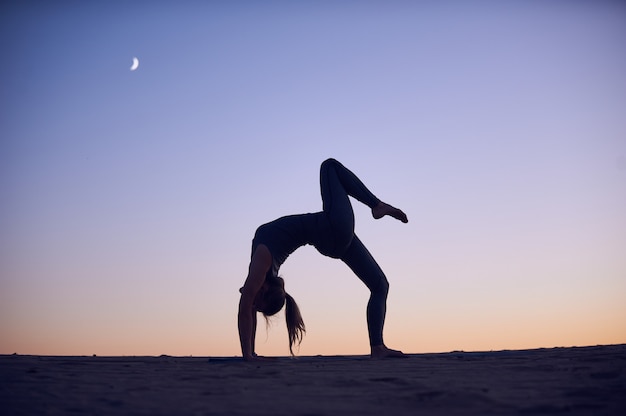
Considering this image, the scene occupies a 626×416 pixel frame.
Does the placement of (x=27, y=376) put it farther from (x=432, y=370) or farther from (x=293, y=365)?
(x=432, y=370)

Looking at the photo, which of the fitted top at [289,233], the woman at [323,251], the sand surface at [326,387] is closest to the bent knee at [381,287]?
the woman at [323,251]

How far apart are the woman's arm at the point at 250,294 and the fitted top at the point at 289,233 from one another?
0.45 feet

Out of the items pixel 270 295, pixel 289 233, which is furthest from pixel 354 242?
pixel 270 295

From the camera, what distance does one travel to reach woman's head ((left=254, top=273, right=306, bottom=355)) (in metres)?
6.02

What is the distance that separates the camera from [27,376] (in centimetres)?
434

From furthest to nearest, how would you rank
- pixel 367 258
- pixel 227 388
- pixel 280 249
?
1. pixel 367 258
2. pixel 280 249
3. pixel 227 388

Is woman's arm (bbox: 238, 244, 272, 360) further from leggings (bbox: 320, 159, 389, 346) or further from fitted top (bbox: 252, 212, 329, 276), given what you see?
leggings (bbox: 320, 159, 389, 346)

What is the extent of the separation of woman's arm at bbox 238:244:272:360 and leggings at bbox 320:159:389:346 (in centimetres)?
76

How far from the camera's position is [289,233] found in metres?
6.13

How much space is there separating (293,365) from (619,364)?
2.40 m

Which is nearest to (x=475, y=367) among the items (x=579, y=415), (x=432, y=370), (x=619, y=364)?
(x=432, y=370)

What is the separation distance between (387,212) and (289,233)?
104cm

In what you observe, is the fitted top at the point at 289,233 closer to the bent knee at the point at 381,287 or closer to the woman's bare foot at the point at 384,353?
the bent knee at the point at 381,287

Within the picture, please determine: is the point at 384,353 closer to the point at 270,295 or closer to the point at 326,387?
the point at 270,295
